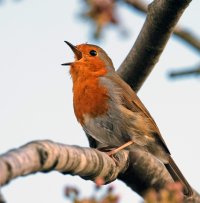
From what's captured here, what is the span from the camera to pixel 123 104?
685 cm

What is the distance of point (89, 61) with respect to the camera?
764cm

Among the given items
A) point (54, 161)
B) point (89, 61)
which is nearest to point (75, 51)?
point (89, 61)

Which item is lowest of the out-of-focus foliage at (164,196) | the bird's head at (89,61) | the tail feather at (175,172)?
the tail feather at (175,172)

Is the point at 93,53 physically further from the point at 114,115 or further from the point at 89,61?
the point at 114,115

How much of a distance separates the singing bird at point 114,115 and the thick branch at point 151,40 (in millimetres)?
326

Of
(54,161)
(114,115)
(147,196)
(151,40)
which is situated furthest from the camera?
(114,115)

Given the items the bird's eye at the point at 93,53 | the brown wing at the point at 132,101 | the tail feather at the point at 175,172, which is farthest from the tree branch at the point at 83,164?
the bird's eye at the point at 93,53

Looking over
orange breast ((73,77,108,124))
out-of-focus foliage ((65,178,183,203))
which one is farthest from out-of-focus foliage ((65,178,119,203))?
orange breast ((73,77,108,124))

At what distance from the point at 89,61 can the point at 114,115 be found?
1.28 m

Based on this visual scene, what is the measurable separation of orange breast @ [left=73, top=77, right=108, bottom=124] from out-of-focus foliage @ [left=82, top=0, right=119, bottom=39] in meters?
3.94

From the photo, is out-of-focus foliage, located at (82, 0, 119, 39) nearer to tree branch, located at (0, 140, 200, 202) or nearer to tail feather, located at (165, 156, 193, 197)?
tree branch, located at (0, 140, 200, 202)

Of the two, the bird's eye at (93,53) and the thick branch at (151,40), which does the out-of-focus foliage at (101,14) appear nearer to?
the thick branch at (151,40)

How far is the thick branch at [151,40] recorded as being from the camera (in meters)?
4.88

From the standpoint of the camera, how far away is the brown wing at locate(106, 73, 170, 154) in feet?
21.9
